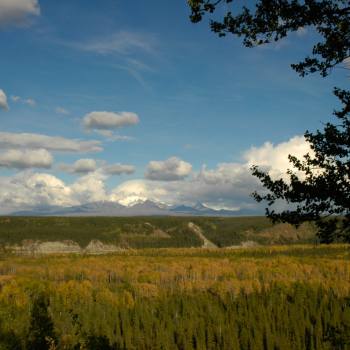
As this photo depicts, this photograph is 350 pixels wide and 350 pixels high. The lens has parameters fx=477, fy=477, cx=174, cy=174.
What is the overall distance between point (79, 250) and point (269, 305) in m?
82.6

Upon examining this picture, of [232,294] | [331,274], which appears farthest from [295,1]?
[331,274]

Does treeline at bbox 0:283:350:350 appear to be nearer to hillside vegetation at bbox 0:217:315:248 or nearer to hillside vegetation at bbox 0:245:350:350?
hillside vegetation at bbox 0:245:350:350

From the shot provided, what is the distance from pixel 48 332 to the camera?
11.9 meters

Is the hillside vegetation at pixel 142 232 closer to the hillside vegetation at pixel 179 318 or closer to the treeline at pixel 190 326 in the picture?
the hillside vegetation at pixel 179 318

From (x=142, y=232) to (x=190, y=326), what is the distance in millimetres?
99135

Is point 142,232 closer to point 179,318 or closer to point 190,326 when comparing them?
point 179,318

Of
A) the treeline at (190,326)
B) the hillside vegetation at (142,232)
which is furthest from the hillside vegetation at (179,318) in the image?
the hillside vegetation at (142,232)

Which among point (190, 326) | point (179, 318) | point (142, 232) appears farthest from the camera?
point (142, 232)

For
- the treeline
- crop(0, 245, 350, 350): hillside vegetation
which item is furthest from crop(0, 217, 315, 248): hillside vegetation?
the treeline

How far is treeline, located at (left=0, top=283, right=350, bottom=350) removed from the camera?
12898mm

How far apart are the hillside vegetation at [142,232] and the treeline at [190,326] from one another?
81650 millimetres

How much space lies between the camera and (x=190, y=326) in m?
16.5

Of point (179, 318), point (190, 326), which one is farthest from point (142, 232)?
point (190, 326)

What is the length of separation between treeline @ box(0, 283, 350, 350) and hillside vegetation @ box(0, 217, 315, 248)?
268ft
